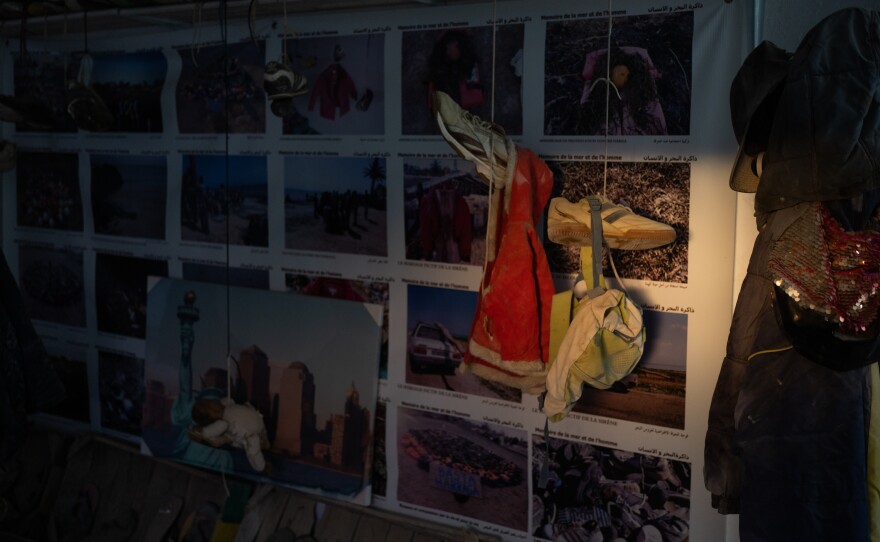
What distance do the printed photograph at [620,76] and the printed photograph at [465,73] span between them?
0.32 ft

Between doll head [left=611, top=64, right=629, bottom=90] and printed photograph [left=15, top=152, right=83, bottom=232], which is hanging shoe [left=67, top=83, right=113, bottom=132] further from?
doll head [left=611, top=64, right=629, bottom=90]

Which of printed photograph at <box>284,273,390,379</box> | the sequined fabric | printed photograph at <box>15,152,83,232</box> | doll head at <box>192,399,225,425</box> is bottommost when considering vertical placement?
doll head at <box>192,399,225,425</box>

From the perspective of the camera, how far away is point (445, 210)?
2387 mm

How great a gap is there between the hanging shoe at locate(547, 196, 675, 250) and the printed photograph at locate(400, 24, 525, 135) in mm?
364

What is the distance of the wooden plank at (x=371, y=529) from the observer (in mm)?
2525

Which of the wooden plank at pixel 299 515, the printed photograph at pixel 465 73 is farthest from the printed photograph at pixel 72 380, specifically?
the printed photograph at pixel 465 73

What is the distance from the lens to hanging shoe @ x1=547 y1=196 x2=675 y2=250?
6.28 feet

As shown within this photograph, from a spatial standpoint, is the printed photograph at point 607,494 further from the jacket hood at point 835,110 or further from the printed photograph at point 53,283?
the printed photograph at point 53,283

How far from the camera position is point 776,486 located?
162cm

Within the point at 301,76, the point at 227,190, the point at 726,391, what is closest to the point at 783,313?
the point at 726,391

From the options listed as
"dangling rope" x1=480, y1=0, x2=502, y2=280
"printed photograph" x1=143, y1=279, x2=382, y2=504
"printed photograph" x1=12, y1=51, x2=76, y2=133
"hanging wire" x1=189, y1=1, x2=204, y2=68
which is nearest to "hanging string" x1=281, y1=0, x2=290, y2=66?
"hanging wire" x1=189, y1=1, x2=204, y2=68

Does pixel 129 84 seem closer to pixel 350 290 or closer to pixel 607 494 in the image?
pixel 350 290

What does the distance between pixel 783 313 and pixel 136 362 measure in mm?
2305

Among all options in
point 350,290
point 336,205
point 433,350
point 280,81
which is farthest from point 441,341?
point 280,81
